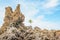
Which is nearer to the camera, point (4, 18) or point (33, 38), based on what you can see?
point (33, 38)

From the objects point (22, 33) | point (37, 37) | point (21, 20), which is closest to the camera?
point (22, 33)

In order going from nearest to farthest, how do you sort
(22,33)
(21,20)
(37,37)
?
(22,33) → (37,37) → (21,20)

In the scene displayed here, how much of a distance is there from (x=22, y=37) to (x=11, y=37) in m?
2.01

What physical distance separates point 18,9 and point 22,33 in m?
20.2

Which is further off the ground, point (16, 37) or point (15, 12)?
point (15, 12)

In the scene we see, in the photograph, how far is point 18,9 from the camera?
50969 mm

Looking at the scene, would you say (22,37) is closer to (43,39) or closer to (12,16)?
(43,39)

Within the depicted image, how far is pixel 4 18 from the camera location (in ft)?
171

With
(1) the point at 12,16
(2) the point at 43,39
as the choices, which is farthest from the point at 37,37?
(1) the point at 12,16

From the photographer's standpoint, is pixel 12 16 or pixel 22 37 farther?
pixel 12 16

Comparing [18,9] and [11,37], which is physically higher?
[18,9]

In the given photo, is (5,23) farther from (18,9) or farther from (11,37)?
(11,37)

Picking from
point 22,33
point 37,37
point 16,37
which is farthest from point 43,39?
point 16,37

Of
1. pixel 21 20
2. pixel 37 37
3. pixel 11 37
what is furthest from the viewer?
pixel 21 20
